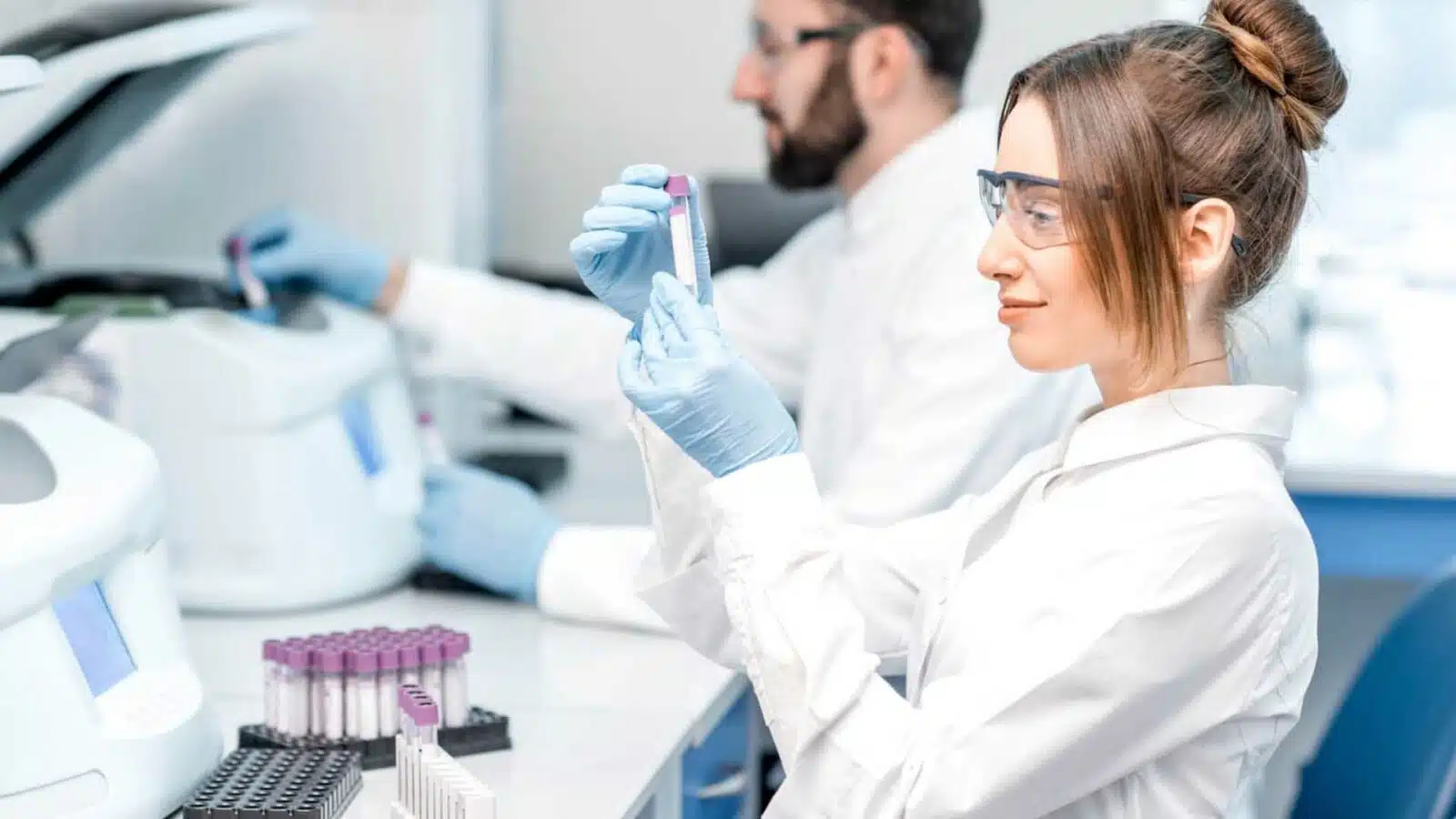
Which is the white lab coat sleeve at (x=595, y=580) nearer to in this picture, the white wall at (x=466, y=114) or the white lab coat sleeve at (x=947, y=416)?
the white lab coat sleeve at (x=947, y=416)

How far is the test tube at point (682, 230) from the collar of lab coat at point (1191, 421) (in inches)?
12.2

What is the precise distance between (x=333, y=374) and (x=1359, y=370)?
2028 mm

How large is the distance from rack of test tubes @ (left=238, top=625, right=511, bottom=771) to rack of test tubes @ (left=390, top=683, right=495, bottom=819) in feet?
0.27

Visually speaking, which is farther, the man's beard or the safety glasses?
the man's beard

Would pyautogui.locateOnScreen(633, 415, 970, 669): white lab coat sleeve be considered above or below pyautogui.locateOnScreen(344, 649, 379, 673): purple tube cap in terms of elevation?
above

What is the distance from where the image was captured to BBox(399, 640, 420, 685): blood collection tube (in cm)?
137

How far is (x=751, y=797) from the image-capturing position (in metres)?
1.93

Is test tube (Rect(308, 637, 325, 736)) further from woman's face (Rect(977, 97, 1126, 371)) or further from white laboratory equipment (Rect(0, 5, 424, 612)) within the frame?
woman's face (Rect(977, 97, 1126, 371))

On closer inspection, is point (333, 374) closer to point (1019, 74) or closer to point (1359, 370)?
point (1019, 74)

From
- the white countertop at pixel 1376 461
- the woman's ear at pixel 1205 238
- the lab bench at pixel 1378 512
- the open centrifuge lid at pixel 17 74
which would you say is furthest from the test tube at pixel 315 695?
the lab bench at pixel 1378 512

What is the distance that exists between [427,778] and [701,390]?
31 centimetres

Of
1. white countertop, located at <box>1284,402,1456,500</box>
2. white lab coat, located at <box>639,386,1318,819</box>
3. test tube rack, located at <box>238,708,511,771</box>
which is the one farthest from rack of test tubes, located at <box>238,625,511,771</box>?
white countertop, located at <box>1284,402,1456,500</box>

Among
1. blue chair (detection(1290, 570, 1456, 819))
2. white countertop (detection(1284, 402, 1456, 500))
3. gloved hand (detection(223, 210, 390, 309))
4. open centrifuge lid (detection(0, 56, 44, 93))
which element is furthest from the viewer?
white countertop (detection(1284, 402, 1456, 500))

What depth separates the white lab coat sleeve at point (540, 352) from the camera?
2.26 m
